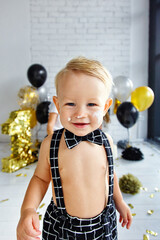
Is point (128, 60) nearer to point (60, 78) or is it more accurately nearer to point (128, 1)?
point (128, 1)

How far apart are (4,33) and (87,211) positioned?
13.5ft

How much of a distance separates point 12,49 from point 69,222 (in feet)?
12.9

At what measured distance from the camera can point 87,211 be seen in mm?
656

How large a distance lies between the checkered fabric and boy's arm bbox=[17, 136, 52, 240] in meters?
0.04

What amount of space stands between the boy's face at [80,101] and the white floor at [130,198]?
1051mm

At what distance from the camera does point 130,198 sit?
1757 millimetres

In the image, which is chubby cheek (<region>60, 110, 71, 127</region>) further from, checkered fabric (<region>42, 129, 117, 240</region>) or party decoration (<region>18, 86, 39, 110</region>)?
party decoration (<region>18, 86, 39, 110</region>)

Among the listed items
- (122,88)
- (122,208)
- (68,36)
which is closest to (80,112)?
(122,208)

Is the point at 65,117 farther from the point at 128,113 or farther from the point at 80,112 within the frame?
the point at 128,113

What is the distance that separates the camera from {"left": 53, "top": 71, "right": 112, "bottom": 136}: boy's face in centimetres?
57

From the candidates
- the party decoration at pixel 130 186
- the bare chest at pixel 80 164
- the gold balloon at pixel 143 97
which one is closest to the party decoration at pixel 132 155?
the gold balloon at pixel 143 97

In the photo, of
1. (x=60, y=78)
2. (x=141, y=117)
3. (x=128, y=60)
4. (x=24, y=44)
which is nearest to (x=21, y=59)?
(x=24, y=44)

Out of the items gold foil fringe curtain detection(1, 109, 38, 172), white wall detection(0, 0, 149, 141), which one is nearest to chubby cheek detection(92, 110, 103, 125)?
gold foil fringe curtain detection(1, 109, 38, 172)

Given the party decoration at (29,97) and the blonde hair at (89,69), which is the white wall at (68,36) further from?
the blonde hair at (89,69)
